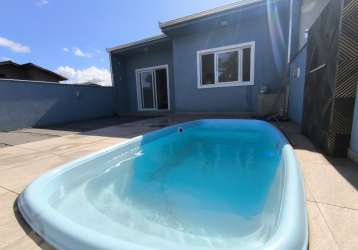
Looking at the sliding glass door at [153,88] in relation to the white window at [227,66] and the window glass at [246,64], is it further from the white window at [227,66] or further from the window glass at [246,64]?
the window glass at [246,64]

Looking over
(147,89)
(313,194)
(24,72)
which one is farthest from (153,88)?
(24,72)

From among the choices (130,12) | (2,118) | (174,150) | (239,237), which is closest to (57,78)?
(130,12)

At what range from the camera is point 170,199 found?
2.34 metres

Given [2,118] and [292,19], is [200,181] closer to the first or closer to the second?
[292,19]

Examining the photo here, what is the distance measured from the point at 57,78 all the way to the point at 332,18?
20056 millimetres

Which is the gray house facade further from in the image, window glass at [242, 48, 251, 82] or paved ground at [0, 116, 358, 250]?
paved ground at [0, 116, 358, 250]

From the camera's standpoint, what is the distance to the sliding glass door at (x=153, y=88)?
934 centimetres

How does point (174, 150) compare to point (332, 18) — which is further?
point (174, 150)

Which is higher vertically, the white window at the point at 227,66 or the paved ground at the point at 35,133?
the white window at the point at 227,66

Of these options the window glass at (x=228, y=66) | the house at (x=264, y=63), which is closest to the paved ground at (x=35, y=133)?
the house at (x=264, y=63)

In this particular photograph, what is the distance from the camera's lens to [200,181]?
9.25ft

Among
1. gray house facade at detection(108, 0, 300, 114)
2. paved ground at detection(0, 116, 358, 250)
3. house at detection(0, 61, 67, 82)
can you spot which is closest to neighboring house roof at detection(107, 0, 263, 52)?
gray house facade at detection(108, 0, 300, 114)

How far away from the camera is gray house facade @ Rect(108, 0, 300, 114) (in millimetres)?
5812

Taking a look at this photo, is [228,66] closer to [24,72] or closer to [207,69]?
[207,69]
